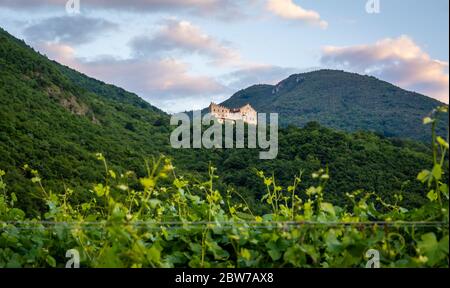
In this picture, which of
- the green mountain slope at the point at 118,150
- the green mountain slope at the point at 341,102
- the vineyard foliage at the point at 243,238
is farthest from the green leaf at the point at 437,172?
the green mountain slope at the point at 341,102

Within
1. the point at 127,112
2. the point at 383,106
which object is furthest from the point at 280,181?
the point at 383,106

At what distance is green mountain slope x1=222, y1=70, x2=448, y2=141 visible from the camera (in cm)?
5859

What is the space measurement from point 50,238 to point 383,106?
63636 millimetres

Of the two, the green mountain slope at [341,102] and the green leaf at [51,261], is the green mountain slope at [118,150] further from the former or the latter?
the green leaf at [51,261]

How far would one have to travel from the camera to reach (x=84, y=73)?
72625 millimetres

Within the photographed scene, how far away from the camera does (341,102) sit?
68.1m

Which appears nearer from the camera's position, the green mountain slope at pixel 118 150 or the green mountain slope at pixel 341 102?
the green mountain slope at pixel 118 150

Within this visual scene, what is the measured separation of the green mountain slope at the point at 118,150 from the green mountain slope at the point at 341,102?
32.6 feet

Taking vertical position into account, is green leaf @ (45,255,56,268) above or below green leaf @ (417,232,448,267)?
below

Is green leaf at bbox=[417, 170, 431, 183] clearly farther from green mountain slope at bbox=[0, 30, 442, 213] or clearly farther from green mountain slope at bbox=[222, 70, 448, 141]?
green mountain slope at bbox=[222, 70, 448, 141]

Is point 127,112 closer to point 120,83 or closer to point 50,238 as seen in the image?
point 120,83

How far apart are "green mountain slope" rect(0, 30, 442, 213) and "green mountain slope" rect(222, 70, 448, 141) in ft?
32.6

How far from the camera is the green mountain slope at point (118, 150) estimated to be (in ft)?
93.0

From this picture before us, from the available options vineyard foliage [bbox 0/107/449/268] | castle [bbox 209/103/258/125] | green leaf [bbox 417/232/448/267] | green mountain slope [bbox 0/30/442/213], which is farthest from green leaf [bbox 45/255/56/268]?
castle [bbox 209/103/258/125]
